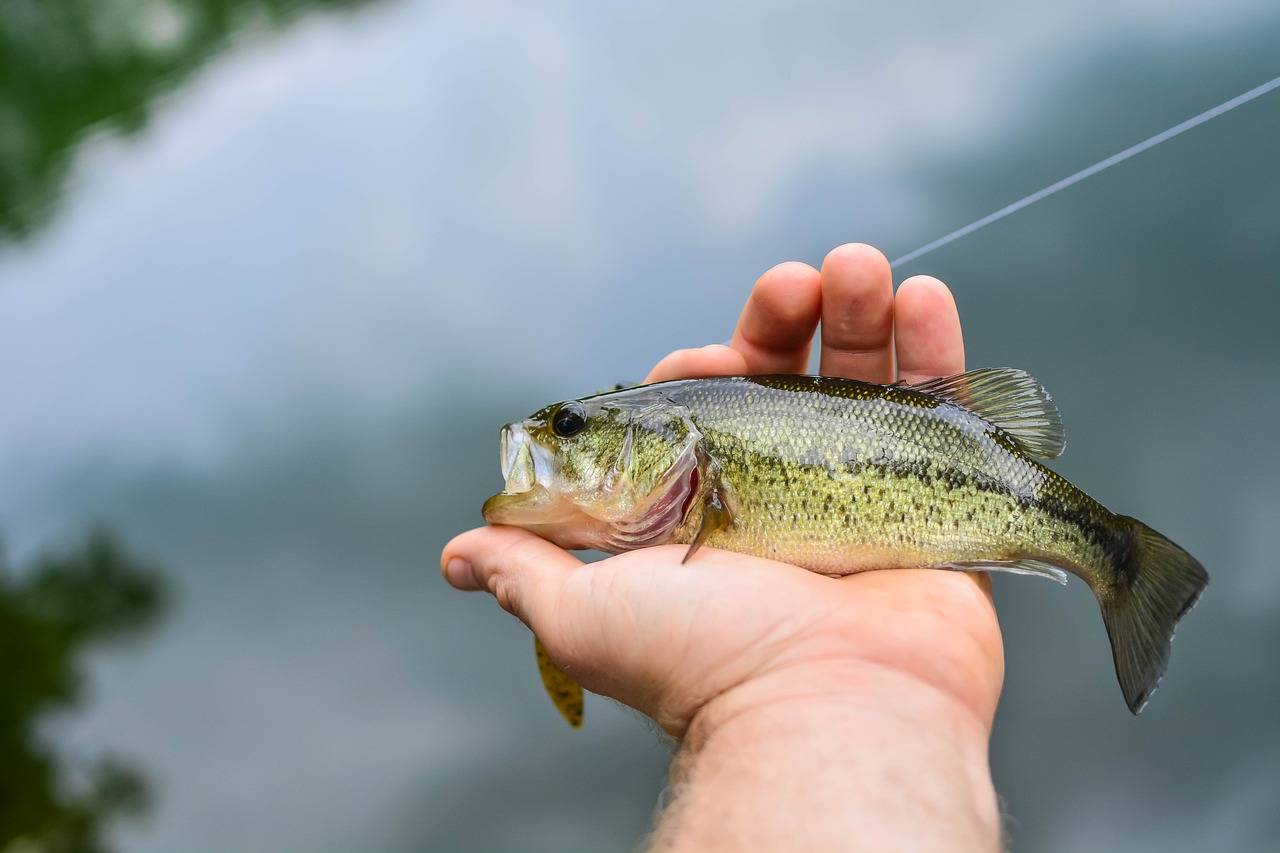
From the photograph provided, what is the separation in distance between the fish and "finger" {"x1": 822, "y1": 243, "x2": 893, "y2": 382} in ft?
1.17

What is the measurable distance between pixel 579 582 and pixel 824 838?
2.89 ft

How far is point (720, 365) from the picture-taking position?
3.06 m

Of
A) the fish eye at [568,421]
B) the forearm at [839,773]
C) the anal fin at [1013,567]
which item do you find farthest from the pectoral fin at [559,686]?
the anal fin at [1013,567]

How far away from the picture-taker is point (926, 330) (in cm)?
286

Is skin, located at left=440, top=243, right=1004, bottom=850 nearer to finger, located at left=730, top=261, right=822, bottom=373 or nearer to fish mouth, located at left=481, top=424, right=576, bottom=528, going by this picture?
fish mouth, located at left=481, top=424, right=576, bottom=528

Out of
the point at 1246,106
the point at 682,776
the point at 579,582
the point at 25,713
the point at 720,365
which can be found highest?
the point at 1246,106

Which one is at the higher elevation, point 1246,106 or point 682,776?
point 1246,106

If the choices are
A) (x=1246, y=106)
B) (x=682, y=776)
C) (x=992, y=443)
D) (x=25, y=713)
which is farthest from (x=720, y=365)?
(x=25, y=713)

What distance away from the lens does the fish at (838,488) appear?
248cm

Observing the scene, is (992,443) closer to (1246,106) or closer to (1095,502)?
(1095,502)

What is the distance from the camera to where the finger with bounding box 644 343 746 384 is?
10.0ft

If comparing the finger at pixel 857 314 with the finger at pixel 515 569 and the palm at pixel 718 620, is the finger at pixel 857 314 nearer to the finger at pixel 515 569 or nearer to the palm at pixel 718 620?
the palm at pixel 718 620

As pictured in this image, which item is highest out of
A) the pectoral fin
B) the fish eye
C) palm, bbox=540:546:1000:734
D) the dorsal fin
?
the fish eye

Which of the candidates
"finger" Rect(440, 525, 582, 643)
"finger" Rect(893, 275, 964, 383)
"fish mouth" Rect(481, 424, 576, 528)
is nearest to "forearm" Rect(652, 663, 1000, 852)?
"finger" Rect(440, 525, 582, 643)
